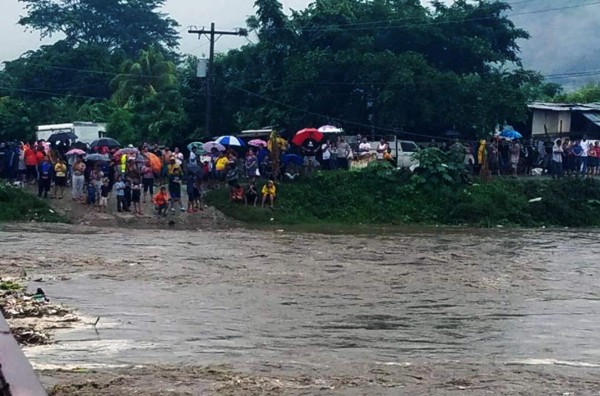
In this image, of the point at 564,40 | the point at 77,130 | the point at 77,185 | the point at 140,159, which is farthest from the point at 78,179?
the point at 564,40

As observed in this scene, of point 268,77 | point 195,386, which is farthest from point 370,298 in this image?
point 268,77

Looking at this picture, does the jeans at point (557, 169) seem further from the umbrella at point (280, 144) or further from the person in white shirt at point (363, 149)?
the umbrella at point (280, 144)

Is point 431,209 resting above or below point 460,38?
below

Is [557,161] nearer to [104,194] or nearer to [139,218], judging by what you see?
[139,218]

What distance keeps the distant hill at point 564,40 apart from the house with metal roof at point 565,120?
327ft

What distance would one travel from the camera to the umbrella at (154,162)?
29625 millimetres

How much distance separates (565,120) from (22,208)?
2147cm

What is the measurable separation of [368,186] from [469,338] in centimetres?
1932

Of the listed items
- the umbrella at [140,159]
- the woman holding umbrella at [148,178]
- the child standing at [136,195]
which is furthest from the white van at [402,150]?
the child standing at [136,195]

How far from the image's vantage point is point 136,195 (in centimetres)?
2827

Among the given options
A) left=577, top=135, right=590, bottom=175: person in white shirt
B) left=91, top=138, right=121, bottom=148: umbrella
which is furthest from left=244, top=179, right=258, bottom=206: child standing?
left=577, top=135, right=590, bottom=175: person in white shirt

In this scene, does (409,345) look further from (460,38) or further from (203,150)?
(460,38)

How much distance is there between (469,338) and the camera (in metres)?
12.8

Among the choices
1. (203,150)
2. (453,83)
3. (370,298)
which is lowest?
(370,298)
